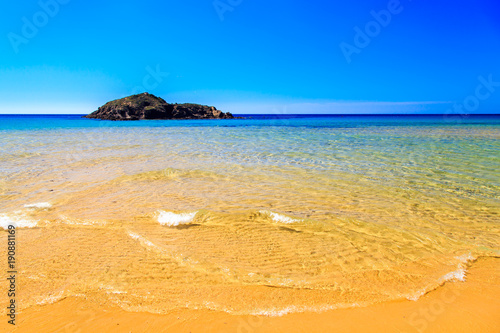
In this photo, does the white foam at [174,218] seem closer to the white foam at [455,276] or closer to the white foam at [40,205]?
the white foam at [40,205]

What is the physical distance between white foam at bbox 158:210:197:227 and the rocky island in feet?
296

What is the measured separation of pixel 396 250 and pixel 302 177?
499cm

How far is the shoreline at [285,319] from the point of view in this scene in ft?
9.95

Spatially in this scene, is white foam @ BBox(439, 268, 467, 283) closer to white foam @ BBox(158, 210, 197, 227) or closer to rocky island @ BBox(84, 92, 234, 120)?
white foam @ BBox(158, 210, 197, 227)

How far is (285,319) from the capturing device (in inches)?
124

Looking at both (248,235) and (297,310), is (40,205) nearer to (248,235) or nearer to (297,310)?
(248,235)

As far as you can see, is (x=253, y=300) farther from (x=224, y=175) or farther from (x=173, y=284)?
(x=224, y=175)

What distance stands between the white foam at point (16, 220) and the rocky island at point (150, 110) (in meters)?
88.9

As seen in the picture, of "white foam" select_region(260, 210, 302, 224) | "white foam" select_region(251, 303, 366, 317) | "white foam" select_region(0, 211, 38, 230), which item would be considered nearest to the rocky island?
"white foam" select_region(0, 211, 38, 230)

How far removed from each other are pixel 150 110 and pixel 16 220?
3649 inches

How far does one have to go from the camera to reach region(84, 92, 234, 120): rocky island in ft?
299

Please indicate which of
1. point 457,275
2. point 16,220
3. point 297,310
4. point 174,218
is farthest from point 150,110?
point 457,275

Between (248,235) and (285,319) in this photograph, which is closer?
(285,319)

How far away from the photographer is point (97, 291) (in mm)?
3580
